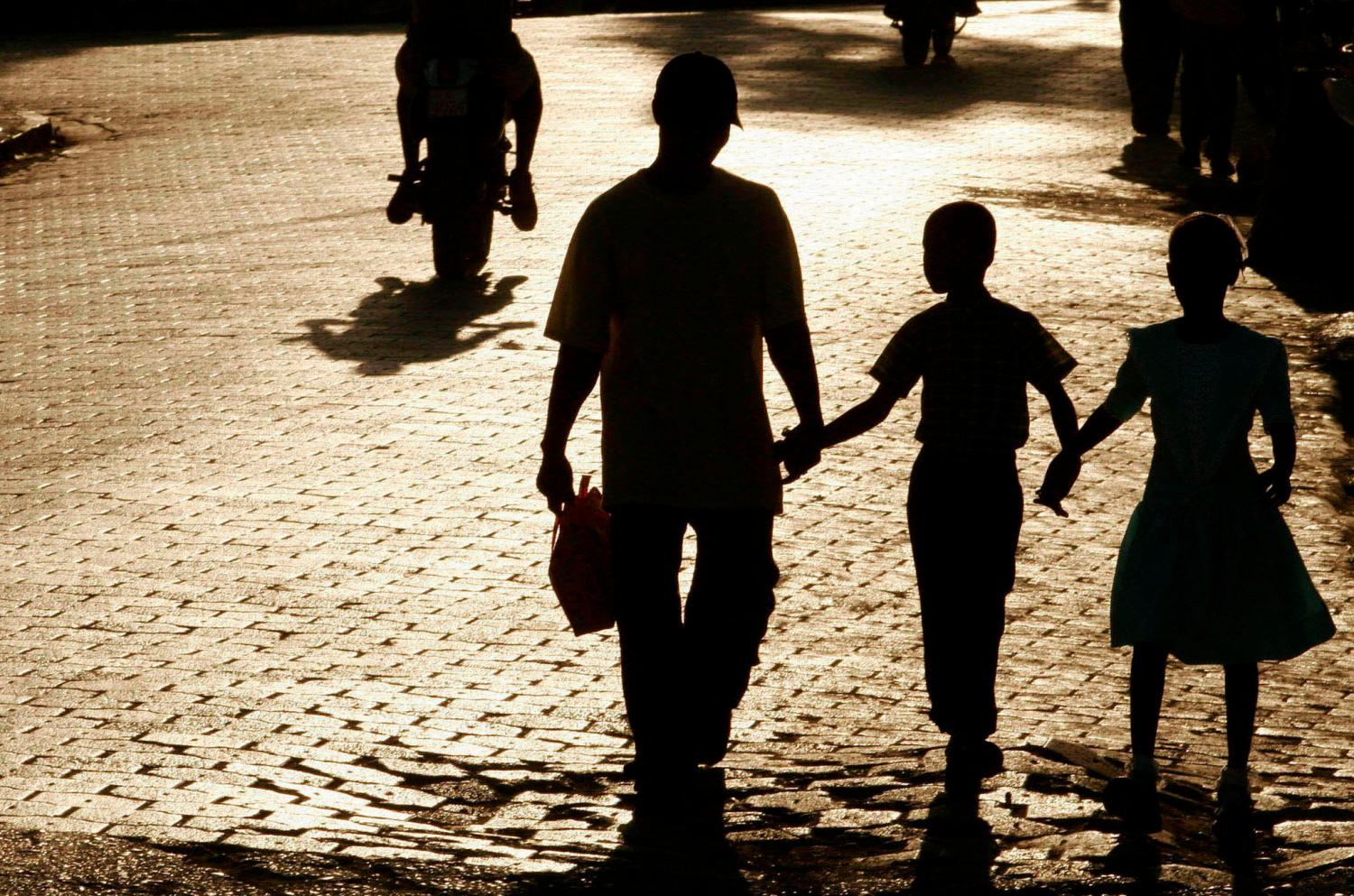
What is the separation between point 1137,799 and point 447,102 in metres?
7.46

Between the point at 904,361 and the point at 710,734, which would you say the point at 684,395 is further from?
the point at 710,734

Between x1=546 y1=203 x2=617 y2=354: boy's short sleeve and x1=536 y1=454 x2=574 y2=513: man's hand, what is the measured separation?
0.30 m

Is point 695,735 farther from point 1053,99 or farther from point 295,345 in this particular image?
point 1053,99

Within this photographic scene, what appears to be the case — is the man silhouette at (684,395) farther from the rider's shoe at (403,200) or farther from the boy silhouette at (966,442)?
the rider's shoe at (403,200)

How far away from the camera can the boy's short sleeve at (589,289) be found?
4848 mm

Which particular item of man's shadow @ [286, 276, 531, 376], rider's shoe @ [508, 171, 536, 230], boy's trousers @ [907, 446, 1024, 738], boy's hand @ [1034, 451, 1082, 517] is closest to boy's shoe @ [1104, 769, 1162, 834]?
boy's trousers @ [907, 446, 1024, 738]

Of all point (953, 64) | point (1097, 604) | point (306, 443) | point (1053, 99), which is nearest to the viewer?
point (1097, 604)

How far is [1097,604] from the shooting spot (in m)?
6.66

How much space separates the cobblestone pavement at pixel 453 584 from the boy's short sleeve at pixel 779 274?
112 centimetres

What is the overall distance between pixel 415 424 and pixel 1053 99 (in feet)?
39.8

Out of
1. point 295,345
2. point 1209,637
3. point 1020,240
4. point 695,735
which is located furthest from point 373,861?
point 1020,240

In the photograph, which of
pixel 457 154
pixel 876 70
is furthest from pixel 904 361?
pixel 876 70

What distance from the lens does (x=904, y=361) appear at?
16.4ft

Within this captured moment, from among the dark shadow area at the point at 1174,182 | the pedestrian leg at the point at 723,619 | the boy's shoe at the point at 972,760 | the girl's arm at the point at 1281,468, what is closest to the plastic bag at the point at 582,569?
the pedestrian leg at the point at 723,619
